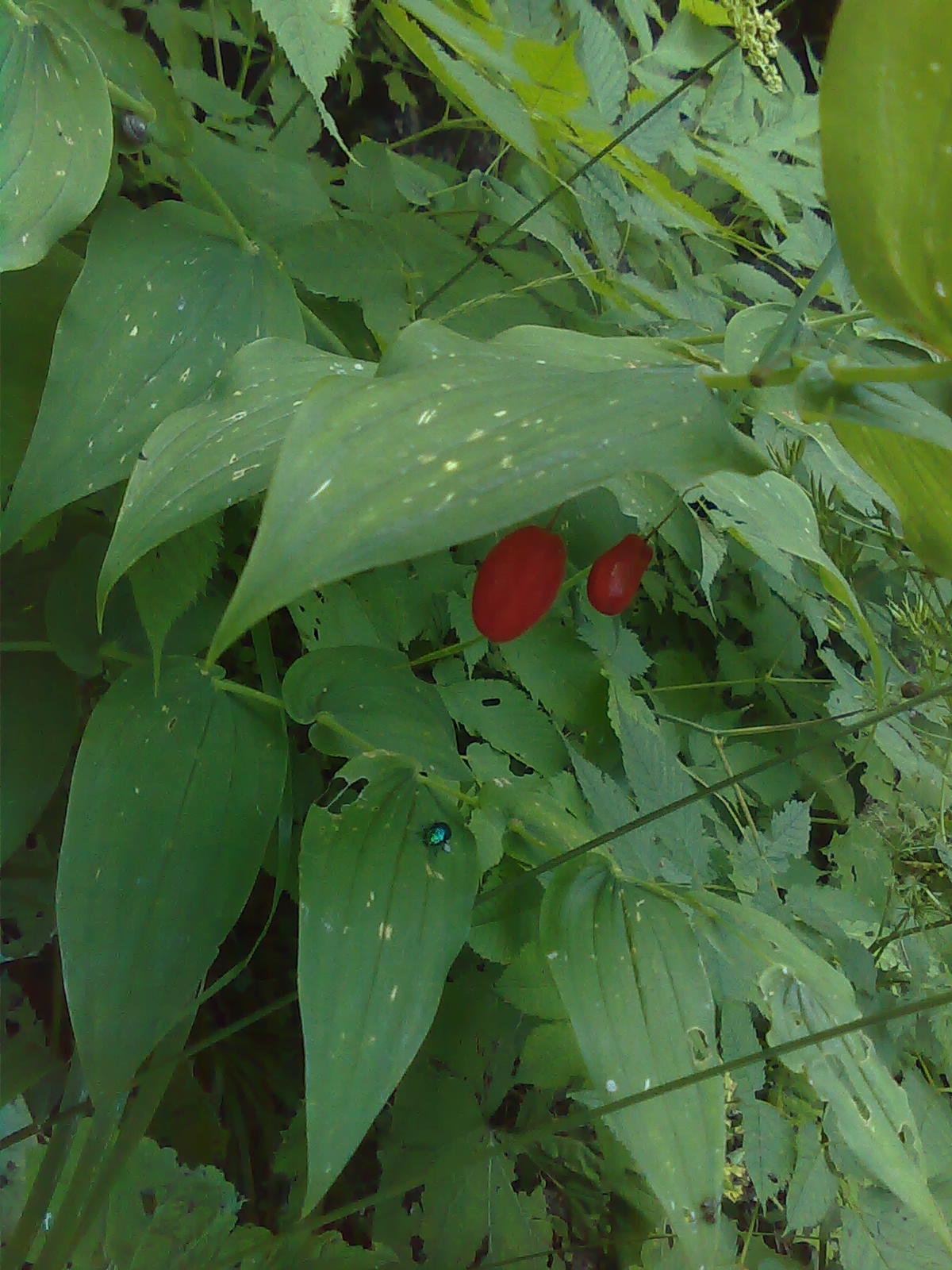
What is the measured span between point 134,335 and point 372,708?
1.02 ft

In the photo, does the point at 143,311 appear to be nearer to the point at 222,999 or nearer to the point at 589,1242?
the point at 222,999

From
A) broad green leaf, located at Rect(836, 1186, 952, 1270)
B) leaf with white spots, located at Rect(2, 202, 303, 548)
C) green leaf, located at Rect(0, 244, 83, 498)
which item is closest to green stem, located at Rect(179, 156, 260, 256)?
leaf with white spots, located at Rect(2, 202, 303, 548)

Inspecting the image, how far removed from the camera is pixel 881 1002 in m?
0.79

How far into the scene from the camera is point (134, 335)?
53cm

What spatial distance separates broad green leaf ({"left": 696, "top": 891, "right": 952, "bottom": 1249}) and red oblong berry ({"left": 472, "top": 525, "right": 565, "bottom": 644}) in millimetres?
247

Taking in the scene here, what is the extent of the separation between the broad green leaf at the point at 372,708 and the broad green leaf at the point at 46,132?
0.31m

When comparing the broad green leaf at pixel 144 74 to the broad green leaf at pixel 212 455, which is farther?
the broad green leaf at pixel 144 74

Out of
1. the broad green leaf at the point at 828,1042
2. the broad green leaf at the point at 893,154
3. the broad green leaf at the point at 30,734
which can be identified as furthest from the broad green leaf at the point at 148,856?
the broad green leaf at the point at 893,154

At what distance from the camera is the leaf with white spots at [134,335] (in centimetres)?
49

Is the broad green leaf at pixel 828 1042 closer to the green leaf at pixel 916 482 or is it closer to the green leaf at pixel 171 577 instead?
the green leaf at pixel 916 482

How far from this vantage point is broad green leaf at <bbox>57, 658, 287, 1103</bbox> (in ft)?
1.68

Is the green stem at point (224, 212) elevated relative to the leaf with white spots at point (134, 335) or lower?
elevated

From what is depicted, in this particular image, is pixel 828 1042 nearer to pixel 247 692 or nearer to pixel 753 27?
pixel 247 692

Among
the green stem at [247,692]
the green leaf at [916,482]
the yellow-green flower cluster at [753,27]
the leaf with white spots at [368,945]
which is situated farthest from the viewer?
the yellow-green flower cluster at [753,27]
